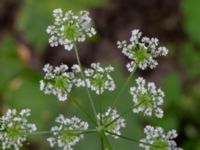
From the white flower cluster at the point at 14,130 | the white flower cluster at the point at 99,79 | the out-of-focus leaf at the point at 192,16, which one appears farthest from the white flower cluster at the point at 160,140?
the out-of-focus leaf at the point at 192,16

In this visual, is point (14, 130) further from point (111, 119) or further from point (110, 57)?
point (110, 57)

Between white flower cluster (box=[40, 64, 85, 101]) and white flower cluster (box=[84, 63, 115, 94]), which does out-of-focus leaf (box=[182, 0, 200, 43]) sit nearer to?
white flower cluster (box=[84, 63, 115, 94])

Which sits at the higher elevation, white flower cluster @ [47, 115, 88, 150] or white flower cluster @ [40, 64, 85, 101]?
white flower cluster @ [40, 64, 85, 101]

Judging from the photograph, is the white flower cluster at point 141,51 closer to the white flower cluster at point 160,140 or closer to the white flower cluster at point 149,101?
the white flower cluster at point 149,101

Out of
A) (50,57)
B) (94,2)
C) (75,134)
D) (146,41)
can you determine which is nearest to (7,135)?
(75,134)

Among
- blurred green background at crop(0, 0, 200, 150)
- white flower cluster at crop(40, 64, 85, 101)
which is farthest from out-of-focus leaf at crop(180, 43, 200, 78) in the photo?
white flower cluster at crop(40, 64, 85, 101)

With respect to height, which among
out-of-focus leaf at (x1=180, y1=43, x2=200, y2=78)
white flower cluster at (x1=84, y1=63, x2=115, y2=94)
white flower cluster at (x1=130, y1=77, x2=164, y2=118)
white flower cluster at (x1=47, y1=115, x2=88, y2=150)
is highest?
out-of-focus leaf at (x1=180, y1=43, x2=200, y2=78)
